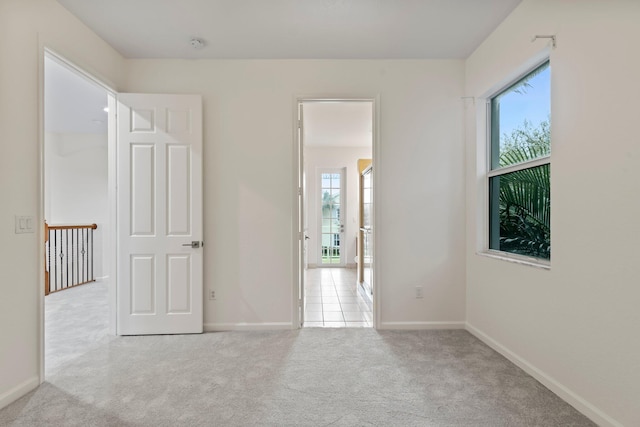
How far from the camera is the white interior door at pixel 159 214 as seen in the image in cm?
314

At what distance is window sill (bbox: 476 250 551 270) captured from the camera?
2.28 m

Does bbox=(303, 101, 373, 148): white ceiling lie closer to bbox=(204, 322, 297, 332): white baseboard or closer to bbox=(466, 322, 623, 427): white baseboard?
bbox=(204, 322, 297, 332): white baseboard

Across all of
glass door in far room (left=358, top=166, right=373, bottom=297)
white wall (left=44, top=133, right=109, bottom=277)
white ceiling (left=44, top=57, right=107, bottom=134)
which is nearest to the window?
glass door in far room (left=358, top=166, right=373, bottom=297)

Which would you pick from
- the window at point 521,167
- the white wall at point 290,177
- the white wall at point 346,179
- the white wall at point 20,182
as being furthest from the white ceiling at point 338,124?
the white wall at point 20,182

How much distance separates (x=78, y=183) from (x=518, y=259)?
22.7ft

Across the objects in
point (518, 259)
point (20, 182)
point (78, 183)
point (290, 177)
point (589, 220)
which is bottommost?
point (518, 259)

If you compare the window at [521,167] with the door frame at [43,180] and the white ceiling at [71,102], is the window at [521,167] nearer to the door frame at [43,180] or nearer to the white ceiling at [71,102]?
the door frame at [43,180]

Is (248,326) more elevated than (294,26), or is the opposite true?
(294,26)

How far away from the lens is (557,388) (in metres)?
2.10

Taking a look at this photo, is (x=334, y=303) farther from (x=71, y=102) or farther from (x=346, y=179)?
(x=71, y=102)

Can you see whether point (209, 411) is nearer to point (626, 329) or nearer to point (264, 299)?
point (264, 299)


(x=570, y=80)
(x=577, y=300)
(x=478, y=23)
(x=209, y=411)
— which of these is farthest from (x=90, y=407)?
(x=478, y=23)

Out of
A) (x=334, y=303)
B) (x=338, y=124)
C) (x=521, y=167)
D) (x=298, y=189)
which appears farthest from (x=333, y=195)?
(x=521, y=167)

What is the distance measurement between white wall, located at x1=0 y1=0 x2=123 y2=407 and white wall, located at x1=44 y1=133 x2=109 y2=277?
171 inches
